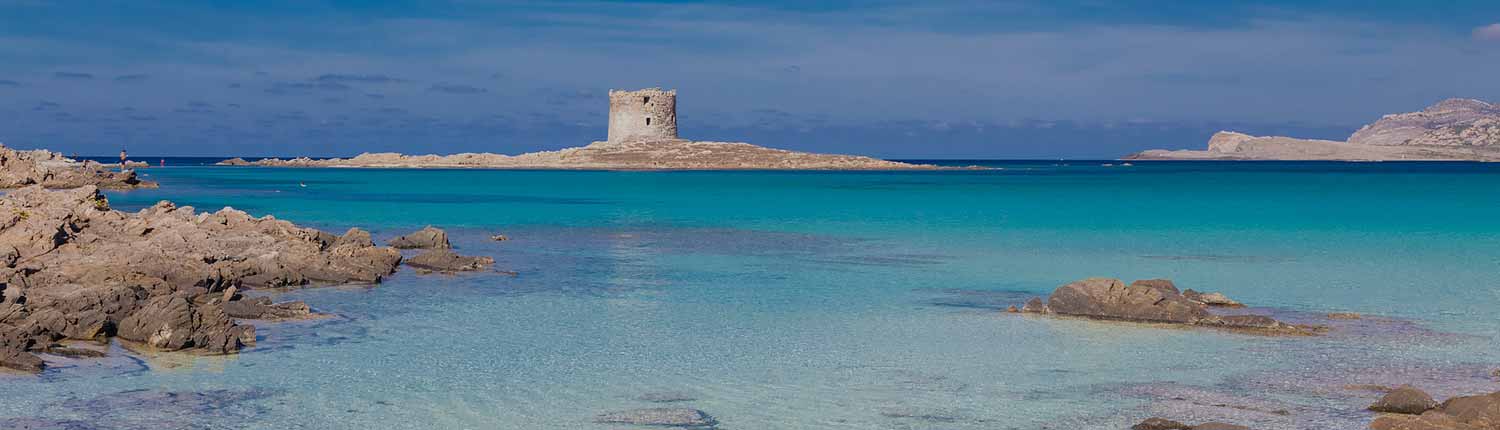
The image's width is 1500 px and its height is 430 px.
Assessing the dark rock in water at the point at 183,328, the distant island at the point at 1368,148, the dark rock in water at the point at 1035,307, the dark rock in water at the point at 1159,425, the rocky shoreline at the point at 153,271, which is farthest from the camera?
the distant island at the point at 1368,148

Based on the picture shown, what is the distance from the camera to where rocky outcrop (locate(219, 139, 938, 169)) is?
3292 inches

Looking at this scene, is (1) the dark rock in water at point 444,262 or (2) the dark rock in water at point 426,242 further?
(2) the dark rock in water at point 426,242

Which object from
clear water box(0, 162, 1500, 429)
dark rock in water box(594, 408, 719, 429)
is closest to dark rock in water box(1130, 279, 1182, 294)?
clear water box(0, 162, 1500, 429)

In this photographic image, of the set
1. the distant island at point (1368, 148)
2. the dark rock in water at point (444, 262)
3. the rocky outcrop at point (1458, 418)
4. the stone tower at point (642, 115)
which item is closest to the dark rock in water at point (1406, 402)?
the rocky outcrop at point (1458, 418)

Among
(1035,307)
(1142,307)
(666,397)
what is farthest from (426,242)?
(666,397)

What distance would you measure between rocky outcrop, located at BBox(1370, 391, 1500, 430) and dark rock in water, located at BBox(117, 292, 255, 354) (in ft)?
27.0

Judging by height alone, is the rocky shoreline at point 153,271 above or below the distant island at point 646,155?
below

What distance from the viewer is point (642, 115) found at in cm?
8531

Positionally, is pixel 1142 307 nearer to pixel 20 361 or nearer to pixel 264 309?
pixel 264 309

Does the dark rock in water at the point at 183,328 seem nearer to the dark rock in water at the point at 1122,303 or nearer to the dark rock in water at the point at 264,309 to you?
the dark rock in water at the point at 264,309

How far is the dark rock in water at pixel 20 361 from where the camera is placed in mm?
9562

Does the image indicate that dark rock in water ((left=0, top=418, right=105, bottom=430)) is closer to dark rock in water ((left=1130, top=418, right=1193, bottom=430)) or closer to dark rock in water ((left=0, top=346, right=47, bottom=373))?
dark rock in water ((left=0, top=346, right=47, bottom=373))

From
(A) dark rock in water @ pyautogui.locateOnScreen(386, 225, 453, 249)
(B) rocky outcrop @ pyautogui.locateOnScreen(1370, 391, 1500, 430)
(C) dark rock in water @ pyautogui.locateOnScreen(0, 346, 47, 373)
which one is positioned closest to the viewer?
(B) rocky outcrop @ pyautogui.locateOnScreen(1370, 391, 1500, 430)

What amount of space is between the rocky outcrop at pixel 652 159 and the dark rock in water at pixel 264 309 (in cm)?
6924
